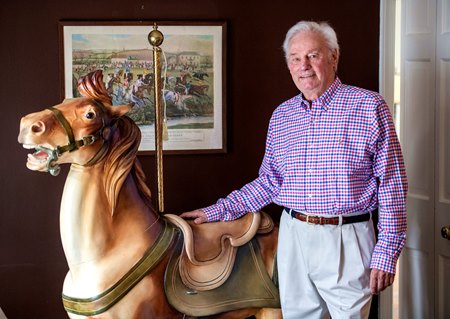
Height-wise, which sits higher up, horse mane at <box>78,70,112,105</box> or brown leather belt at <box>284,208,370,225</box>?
horse mane at <box>78,70,112,105</box>

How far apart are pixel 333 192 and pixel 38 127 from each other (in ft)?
3.40

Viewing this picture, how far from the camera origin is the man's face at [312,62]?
2.43 metres

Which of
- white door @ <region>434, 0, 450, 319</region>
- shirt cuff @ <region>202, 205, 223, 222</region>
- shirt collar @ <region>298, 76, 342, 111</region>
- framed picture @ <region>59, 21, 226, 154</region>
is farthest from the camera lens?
framed picture @ <region>59, 21, 226, 154</region>

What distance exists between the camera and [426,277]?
3.10 metres

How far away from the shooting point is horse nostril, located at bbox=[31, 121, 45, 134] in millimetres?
2105

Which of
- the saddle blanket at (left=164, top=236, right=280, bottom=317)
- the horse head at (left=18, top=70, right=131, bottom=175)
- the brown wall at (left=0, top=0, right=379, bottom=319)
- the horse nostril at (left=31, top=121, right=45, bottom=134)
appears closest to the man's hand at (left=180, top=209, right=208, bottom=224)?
the saddle blanket at (left=164, top=236, right=280, bottom=317)

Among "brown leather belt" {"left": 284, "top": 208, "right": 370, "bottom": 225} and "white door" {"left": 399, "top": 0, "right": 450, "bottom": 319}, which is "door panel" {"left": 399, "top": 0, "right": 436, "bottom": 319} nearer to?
"white door" {"left": 399, "top": 0, "right": 450, "bottom": 319}

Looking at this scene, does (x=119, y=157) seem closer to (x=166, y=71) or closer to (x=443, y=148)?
(x=166, y=71)

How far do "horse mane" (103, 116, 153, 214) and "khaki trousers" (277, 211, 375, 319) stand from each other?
0.65 m

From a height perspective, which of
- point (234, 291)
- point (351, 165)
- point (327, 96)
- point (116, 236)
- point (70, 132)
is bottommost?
point (234, 291)

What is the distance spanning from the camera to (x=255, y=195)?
2664 millimetres

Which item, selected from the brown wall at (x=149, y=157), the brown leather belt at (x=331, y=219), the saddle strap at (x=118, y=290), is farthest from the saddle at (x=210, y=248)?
the brown wall at (x=149, y=157)

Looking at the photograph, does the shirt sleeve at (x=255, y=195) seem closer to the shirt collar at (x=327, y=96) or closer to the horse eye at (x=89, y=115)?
the shirt collar at (x=327, y=96)

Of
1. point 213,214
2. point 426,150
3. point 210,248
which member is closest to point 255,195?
point 213,214
